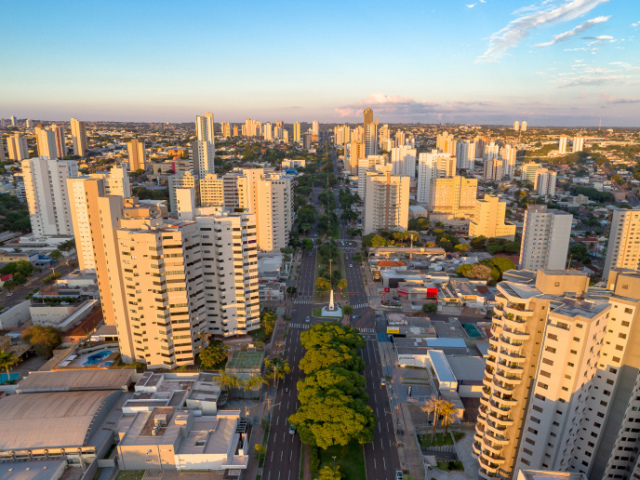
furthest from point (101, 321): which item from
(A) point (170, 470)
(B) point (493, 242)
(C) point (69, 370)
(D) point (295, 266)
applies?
(B) point (493, 242)

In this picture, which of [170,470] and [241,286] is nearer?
[170,470]

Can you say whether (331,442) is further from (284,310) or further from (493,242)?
(493,242)

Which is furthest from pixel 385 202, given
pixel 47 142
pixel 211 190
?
pixel 47 142

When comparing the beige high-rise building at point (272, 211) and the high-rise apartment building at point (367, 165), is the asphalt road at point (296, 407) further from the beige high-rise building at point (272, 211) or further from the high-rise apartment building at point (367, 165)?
the high-rise apartment building at point (367, 165)

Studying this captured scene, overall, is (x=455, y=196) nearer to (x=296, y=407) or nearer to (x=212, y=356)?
(x=296, y=407)

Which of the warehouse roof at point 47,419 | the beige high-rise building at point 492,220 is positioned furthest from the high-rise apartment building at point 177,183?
the warehouse roof at point 47,419
